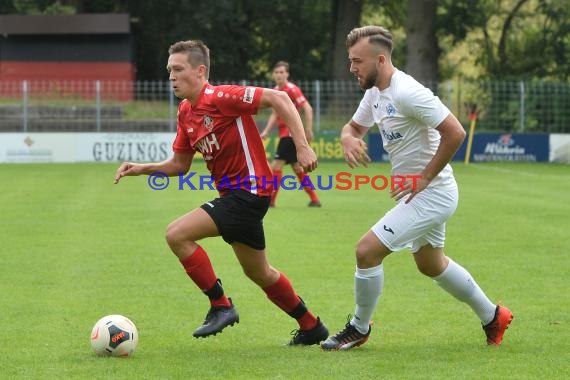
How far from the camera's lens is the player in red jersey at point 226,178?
670cm

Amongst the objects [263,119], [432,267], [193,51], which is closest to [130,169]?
[193,51]

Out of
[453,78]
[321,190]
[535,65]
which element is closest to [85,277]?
[321,190]

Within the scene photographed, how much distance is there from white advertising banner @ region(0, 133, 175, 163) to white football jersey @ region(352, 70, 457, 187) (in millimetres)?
24055

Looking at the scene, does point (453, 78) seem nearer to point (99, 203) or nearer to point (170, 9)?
point (170, 9)

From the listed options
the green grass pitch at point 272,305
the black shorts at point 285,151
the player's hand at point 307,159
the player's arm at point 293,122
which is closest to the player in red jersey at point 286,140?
the black shorts at point 285,151

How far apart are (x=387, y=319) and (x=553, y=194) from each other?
1236 centimetres

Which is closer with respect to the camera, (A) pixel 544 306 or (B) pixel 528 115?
(A) pixel 544 306

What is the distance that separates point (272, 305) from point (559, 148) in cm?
2431

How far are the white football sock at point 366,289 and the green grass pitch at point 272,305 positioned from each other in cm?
23

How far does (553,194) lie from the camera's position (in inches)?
771

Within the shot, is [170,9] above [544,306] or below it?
above

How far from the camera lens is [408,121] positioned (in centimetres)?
662

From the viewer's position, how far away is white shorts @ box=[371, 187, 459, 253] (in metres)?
6.59

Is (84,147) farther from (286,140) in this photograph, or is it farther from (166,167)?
(166,167)
